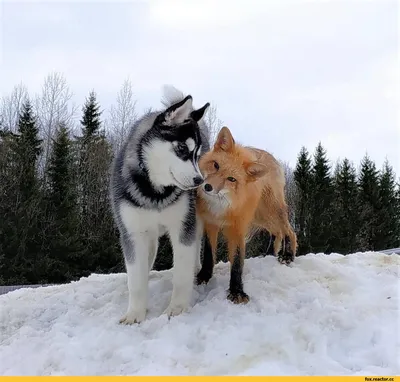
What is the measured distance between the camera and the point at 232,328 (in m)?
3.74

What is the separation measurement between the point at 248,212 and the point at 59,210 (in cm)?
1614

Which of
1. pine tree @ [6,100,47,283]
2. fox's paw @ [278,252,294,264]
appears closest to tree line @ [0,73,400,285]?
pine tree @ [6,100,47,283]

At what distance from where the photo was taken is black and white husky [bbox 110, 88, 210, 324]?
13.5 feet

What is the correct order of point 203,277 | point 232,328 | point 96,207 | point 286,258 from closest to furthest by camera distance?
point 232,328
point 203,277
point 286,258
point 96,207

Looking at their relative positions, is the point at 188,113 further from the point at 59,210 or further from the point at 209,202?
the point at 59,210

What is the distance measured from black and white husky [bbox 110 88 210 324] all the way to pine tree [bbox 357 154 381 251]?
990 inches

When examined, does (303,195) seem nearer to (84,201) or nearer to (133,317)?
(84,201)

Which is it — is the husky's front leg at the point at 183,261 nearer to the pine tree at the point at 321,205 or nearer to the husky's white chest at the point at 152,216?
the husky's white chest at the point at 152,216

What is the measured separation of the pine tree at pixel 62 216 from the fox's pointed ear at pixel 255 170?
1515 centimetres

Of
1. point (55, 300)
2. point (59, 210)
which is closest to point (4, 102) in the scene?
point (59, 210)

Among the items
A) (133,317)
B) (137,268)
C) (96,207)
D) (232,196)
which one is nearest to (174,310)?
(133,317)

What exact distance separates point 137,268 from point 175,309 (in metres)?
0.56

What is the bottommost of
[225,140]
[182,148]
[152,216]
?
[152,216]

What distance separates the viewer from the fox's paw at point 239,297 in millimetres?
4227
